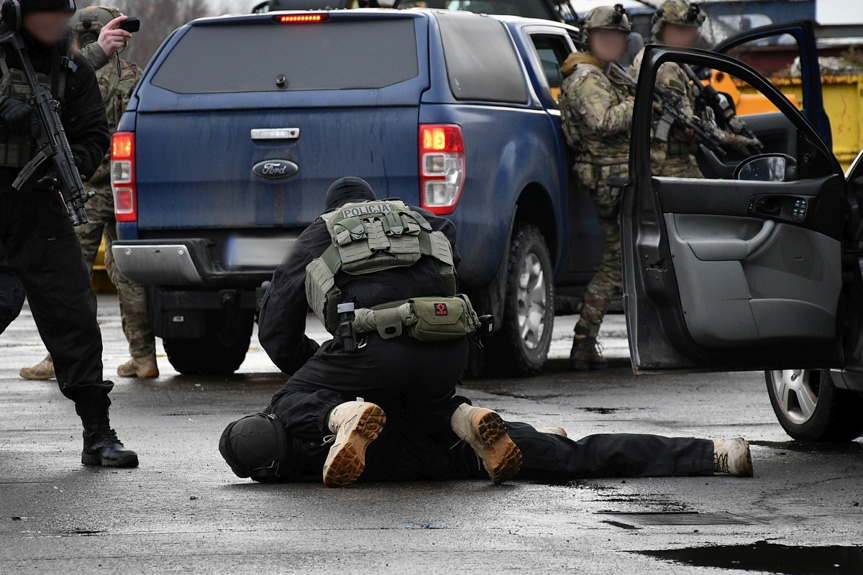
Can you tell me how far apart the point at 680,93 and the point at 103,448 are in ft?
16.8

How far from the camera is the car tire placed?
665cm

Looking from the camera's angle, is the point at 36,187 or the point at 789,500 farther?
the point at 36,187

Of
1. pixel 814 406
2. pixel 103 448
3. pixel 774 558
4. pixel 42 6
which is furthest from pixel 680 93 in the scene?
pixel 774 558

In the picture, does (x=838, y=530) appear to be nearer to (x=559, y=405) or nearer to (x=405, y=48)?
(x=559, y=405)

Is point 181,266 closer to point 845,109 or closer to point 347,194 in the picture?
point 347,194

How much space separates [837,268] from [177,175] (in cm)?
406

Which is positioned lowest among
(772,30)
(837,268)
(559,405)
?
(559,405)

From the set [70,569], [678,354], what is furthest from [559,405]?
[70,569]

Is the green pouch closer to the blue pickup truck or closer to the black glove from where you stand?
the black glove

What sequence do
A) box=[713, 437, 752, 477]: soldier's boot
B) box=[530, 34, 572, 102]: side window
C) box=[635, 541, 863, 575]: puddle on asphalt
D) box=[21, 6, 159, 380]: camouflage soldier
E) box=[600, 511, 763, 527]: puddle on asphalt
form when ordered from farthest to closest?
1. box=[530, 34, 572, 102]: side window
2. box=[21, 6, 159, 380]: camouflage soldier
3. box=[713, 437, 752, 477]: soldier's boot
4. box=[600, 511, 763, 527]: puddle on asphalt
5. box=[635, 541, 863, 575]: puddle on asphalt

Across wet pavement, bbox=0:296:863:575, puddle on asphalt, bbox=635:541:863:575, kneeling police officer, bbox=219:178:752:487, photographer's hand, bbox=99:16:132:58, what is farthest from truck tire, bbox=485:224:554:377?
puddle on asphalt, bbox=635:541:863:575

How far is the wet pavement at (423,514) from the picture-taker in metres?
4.37

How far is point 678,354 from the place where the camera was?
616 centimetres

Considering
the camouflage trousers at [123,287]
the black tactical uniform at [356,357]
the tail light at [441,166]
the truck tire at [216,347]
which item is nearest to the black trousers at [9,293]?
the black tactical uniform at [356,357]
